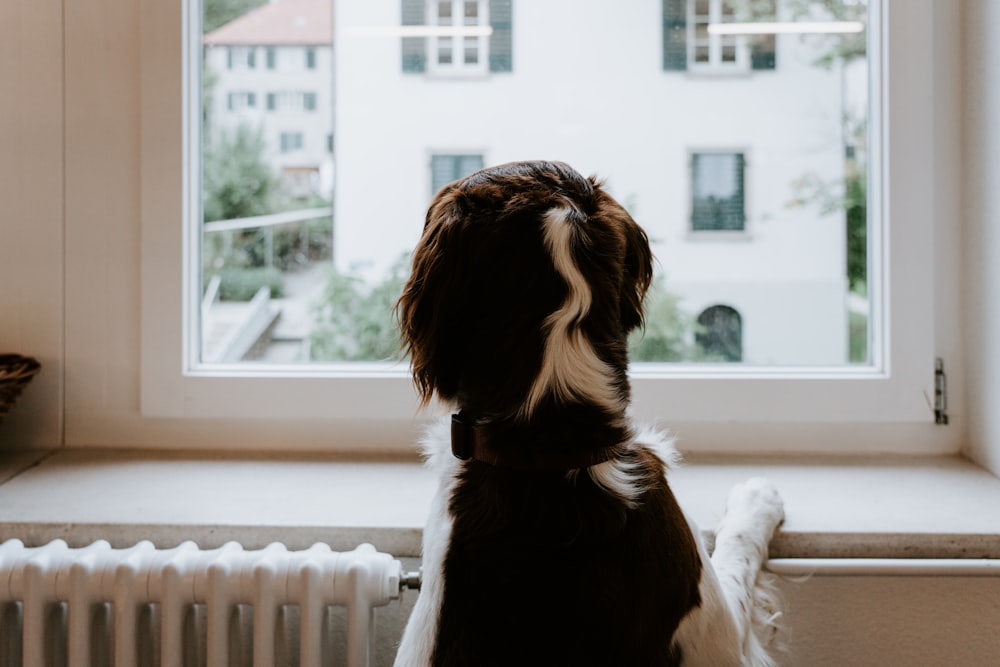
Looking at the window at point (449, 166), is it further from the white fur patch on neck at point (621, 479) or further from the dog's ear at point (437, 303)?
the white fur patch on neck at point (621, 479)

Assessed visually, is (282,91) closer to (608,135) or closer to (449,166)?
(449,166)

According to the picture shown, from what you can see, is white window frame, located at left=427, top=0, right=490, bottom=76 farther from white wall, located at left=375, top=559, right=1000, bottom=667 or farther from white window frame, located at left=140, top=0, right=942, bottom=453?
white wall, located at left=375, top=559, right=1000, bottom=667

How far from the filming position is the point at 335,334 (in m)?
1.58

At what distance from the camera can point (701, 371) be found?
1522 mm

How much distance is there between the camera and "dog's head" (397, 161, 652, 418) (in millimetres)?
854

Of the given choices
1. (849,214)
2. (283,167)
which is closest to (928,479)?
(849,214)

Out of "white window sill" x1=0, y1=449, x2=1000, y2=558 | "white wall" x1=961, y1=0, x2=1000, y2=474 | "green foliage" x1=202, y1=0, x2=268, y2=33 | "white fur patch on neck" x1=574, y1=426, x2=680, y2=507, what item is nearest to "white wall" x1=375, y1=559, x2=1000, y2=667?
"white window sill" x1=0, y1=449, x2=1000, y2=558

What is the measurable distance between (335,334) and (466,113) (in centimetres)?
44

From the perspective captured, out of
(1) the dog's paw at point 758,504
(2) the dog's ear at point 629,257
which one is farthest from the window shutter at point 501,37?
(1) the dog's paw at point 758,504

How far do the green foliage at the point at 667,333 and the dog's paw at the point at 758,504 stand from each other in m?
0.38

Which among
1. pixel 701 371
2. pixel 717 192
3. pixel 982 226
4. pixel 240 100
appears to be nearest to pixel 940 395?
pixel 982 226

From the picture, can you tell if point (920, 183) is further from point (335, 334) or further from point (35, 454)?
point (35, 454)

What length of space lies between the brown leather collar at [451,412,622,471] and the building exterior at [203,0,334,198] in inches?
31.0

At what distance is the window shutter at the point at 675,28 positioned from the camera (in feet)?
4.99
